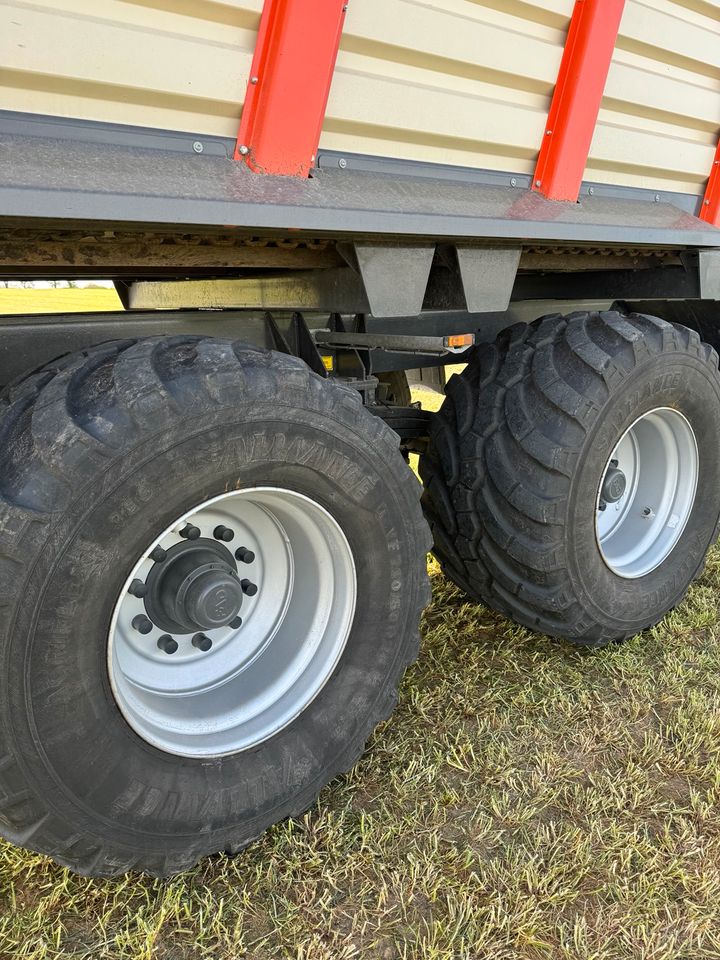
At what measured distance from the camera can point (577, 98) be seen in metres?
2.14

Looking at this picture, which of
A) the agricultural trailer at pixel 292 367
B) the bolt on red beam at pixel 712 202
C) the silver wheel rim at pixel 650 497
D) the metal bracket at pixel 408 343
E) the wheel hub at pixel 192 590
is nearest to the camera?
the agricultural trailer at pixel 292 367

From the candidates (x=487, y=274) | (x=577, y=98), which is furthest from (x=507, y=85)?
(x=487, y=274)

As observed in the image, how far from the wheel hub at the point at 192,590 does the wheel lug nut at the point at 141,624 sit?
0.06 ft

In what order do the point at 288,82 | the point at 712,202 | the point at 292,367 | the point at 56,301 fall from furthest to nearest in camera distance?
the point at 56,301 → the point at 712,202 → the point at 292,367 → the point at 288,82

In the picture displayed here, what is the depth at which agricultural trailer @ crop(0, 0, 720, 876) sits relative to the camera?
59.2 inches

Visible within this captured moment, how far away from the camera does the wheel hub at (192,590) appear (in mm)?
1891

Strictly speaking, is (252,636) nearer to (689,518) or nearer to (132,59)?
(132,59)

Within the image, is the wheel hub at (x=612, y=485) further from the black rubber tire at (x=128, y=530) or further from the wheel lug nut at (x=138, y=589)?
the wheel lug nut at (x=138, y=589)

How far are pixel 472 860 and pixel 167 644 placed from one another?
0.97m

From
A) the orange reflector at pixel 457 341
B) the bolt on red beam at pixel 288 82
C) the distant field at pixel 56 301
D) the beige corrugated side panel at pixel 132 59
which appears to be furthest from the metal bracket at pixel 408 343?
the distant field at pixel 56 301

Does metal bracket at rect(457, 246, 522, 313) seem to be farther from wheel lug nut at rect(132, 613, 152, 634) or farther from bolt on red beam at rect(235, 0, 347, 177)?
wheel lug nut at rect(132, 613, 152, 634)

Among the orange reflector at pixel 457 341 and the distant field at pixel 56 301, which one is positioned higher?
the orange reflector at pixel 457 341

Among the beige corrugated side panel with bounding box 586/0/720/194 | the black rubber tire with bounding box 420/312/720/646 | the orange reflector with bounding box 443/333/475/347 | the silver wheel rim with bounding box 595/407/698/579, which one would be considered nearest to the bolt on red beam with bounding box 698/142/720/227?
the beige corrugated side panel with bounding box 586/0/720/194

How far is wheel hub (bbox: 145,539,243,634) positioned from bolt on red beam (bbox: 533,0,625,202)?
56.0 inches
